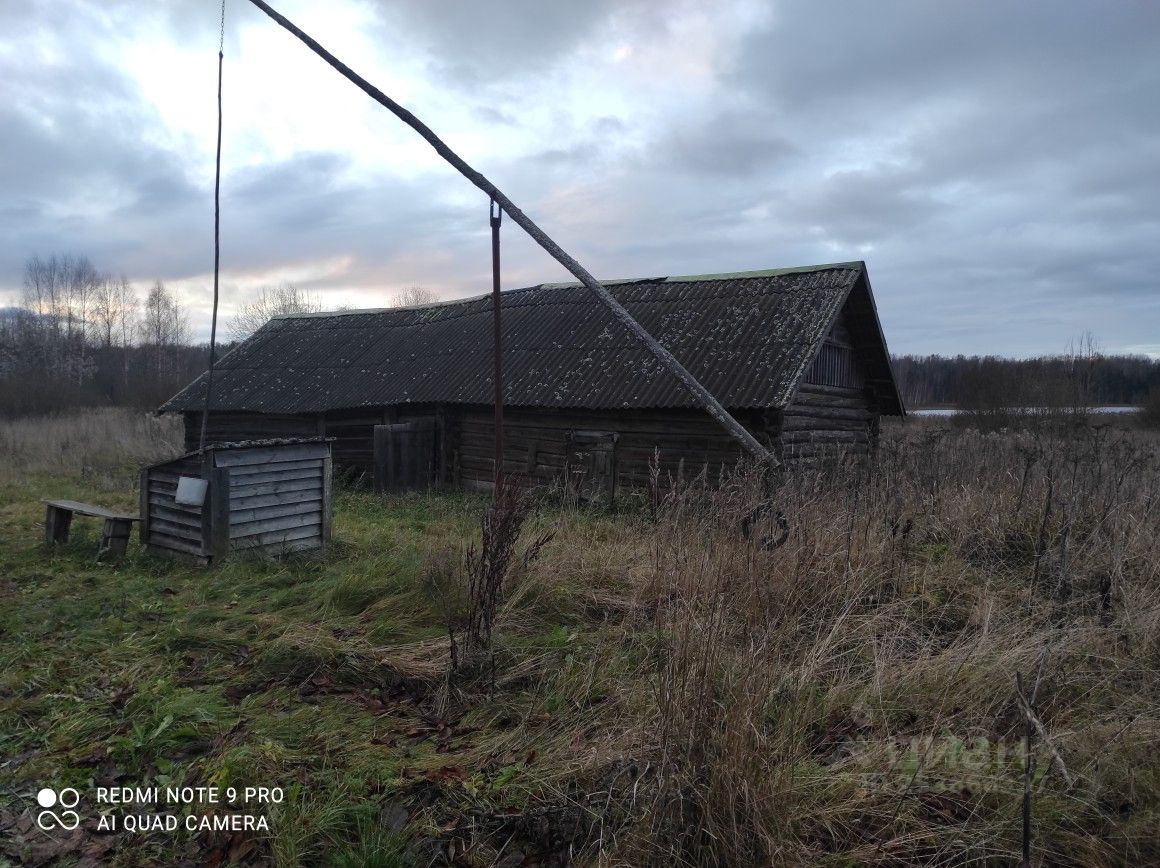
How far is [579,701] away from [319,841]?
1.39m

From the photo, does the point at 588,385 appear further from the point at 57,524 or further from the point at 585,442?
the point at 57,524

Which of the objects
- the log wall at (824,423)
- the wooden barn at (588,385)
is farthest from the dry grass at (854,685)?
the log wall at (824,423)

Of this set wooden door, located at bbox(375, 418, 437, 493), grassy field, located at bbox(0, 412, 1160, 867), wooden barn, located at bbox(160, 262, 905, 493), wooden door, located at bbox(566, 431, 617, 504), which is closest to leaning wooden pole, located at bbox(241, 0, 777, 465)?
grassy field, located at bbox(0, 412, 1160, 867)

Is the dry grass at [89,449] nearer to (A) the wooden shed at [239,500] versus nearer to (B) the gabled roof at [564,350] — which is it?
(B) the gabled roof at [564,350]

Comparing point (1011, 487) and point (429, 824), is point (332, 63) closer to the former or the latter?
point (429, 824)

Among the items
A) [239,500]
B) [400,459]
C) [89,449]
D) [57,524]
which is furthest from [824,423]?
[89,449]

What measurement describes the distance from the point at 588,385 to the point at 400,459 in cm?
437

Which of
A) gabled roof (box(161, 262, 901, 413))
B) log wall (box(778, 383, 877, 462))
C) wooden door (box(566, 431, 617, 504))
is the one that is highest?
gabled roof (box(161, 262, 901, 413))

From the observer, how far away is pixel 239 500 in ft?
24.9

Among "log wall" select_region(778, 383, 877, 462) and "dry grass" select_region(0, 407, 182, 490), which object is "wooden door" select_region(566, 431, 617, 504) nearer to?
"log wall" select_region(778, 383, 877, 462)

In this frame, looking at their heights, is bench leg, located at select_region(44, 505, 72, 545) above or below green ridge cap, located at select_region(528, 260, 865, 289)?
below

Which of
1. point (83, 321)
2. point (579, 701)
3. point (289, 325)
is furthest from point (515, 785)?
point (83, 321)

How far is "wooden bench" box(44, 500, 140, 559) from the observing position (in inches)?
306

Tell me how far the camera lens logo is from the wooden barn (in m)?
8.51
